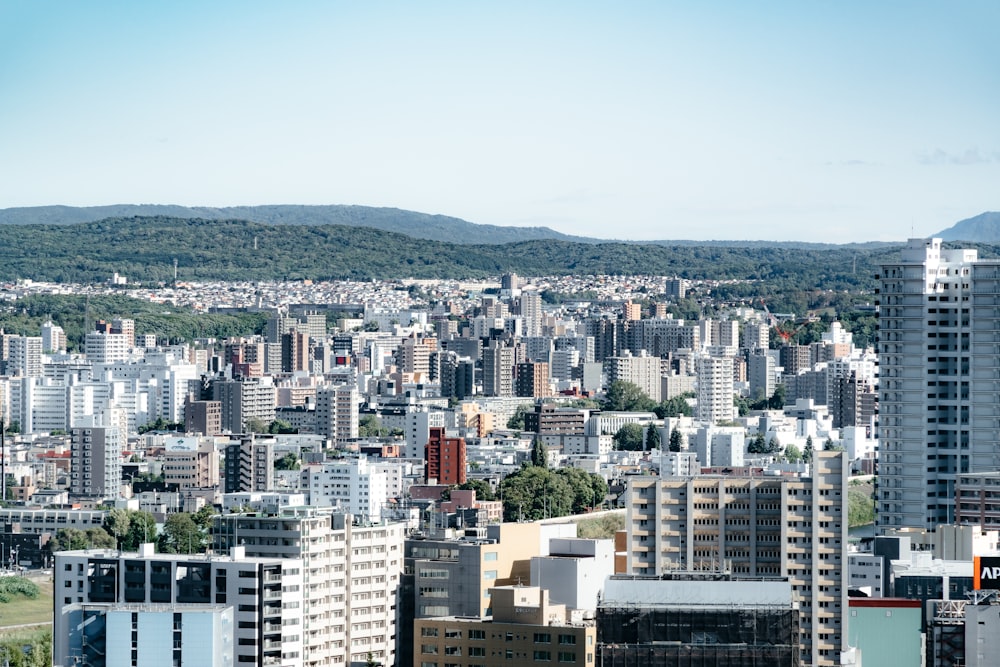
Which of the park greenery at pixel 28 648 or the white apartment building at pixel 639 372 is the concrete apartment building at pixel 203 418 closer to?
the white apartment building at pixel 639 372

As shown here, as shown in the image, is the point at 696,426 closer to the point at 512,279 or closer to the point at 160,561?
the point at 160,561

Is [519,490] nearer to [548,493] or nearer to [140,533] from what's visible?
[548,493]

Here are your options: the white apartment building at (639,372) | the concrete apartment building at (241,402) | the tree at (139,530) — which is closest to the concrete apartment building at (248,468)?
the tree at (139,530)

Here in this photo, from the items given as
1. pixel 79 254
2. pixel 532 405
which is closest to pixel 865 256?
pixel 79 254

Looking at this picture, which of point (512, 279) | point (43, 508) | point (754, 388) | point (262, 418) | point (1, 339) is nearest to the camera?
point (43, 508)

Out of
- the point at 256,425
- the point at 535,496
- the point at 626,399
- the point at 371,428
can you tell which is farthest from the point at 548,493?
the point at 626,399
